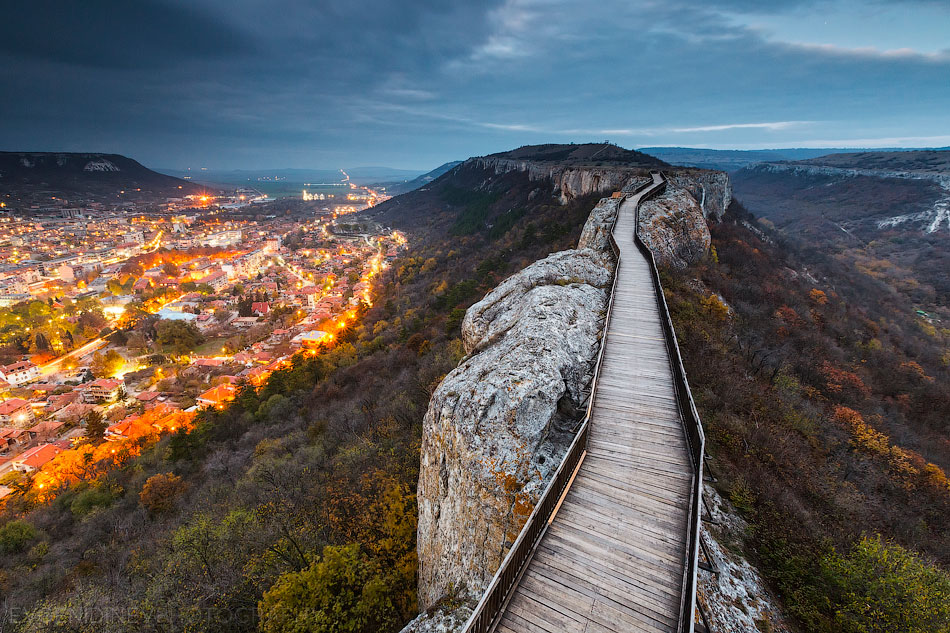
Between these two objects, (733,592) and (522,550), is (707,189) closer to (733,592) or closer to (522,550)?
(733,592)

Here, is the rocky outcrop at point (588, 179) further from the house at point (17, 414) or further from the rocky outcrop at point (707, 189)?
the house at point (17, 414)

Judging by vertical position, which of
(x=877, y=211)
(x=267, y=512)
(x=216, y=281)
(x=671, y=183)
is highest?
(x=671, y=183)

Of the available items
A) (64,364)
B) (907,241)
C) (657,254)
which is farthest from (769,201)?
(64,364)

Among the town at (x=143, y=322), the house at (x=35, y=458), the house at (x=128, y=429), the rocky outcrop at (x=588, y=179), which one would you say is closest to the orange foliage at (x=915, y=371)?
the rocky outcrop at (x=588, y=179)

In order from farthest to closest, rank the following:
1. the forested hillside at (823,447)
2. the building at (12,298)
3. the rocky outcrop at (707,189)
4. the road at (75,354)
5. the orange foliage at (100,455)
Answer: the building at (12,298) → the road at (75,354) → the rocky outcrop at (707,189) → the orange foliage at (100,455) → the forested hillside at (823,447)

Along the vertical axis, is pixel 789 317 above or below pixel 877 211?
below

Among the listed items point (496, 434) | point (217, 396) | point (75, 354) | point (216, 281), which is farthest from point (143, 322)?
point (496, 434)
